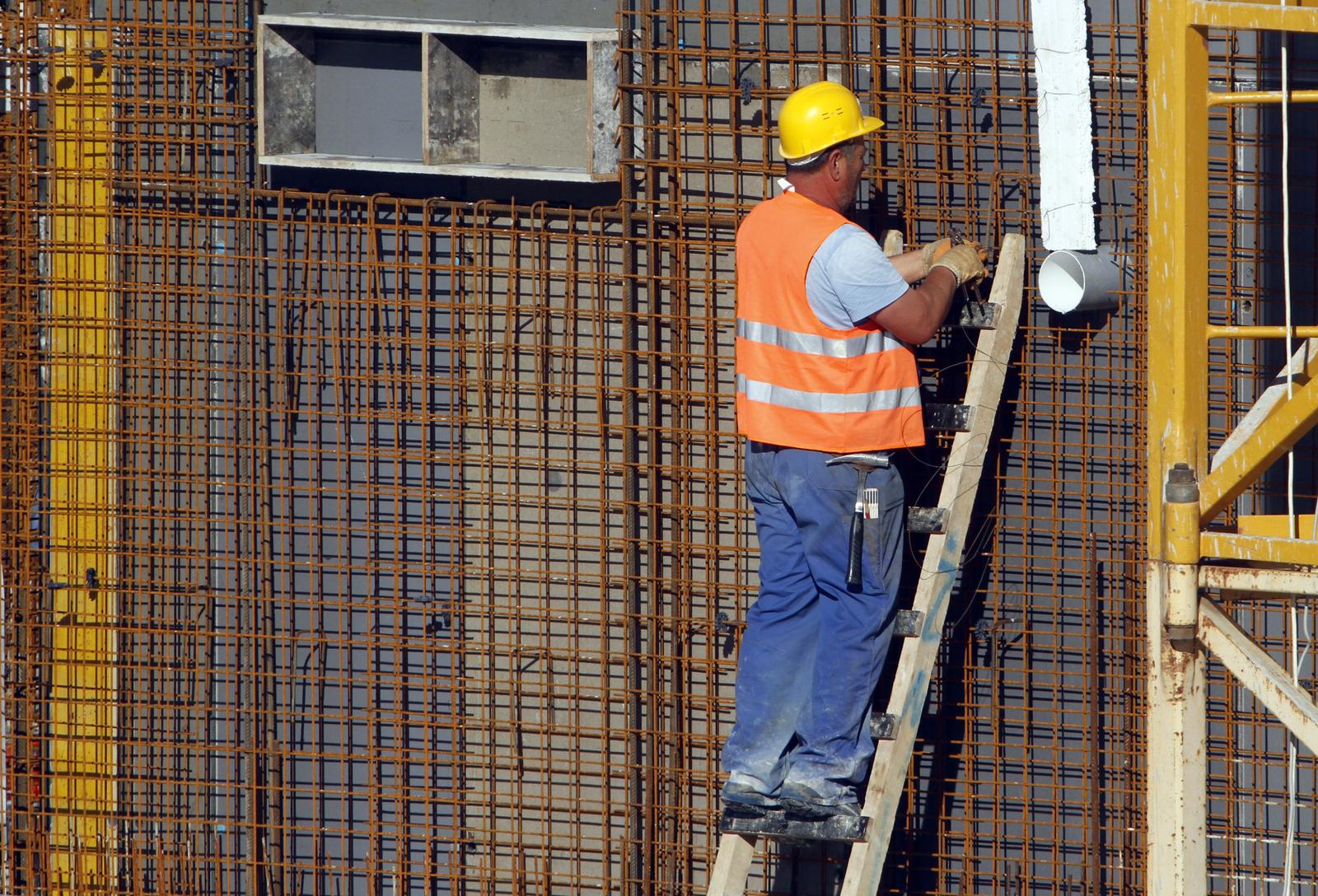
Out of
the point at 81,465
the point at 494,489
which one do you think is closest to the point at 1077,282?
the point at 494,489

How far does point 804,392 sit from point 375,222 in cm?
189

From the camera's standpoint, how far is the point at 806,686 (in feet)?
15.2

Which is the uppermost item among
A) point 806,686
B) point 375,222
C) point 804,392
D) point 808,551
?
point 375,222

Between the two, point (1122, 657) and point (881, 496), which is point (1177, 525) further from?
point (1122, 657)

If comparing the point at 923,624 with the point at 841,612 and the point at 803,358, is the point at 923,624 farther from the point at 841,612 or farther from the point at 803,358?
the point at 803,358

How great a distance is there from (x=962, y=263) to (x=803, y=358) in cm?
63

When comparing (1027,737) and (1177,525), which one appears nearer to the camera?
(1177,525)

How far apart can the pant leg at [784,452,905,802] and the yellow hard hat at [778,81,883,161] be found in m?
1.01

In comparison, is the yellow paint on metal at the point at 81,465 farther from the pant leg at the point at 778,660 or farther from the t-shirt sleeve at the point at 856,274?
the t-shirt sleeve at the point at 856,274

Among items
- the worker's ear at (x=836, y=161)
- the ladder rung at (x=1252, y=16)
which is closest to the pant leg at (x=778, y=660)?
the worker's ear at (x=836, y=161)

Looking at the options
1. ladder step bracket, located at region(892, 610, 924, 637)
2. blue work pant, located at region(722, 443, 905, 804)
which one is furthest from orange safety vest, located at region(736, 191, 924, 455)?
ladder step bracket, located at region(892, 610, 924, 637)

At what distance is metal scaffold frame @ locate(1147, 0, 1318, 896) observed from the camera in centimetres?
382

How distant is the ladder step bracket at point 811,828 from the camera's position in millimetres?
4531

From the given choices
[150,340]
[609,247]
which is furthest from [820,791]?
[150,340]
